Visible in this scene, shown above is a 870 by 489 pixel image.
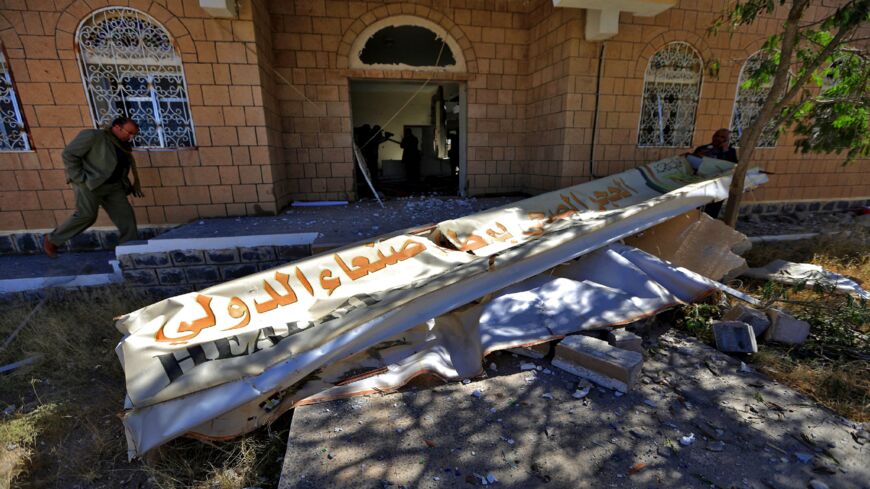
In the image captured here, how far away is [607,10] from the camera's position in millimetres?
4242

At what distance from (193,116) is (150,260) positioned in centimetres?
183

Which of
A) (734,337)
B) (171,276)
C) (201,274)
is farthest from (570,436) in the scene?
(171,276)

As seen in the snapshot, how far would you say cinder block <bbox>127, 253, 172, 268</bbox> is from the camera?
3.37 m

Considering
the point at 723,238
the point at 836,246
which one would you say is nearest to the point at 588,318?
the point at 723,238

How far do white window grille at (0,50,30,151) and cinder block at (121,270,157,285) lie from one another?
224 cm

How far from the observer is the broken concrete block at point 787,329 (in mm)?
2355

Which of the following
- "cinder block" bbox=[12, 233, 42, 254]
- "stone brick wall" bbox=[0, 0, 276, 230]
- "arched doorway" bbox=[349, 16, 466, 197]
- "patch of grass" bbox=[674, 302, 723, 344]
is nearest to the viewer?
"patch of grass" bbox=[674, 302, 723, 344]

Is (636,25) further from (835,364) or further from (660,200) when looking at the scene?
(835,364)

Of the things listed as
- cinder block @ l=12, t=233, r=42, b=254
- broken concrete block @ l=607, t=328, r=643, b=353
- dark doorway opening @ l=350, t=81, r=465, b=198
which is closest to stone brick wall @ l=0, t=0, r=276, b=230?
cinder block @ l=12, t=233, r=42, b=254

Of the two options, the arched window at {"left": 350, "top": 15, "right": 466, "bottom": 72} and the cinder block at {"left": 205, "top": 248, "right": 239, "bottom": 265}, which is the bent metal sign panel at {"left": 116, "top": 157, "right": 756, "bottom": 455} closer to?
the cinder block at {"left": 205, "top": 248, "right": 239, "bottom": 265}

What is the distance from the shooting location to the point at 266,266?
3.47 metres

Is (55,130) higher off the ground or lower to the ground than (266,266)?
higher

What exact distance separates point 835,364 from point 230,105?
565cm

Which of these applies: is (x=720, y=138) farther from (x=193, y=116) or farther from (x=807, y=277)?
(x=193, y=116)
